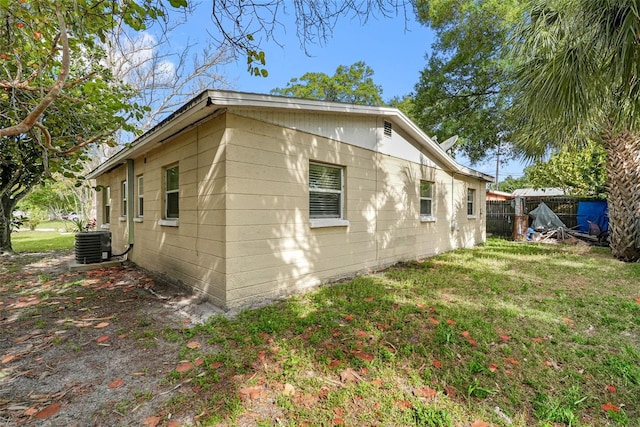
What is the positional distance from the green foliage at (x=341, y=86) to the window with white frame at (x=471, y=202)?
14083 millimetres

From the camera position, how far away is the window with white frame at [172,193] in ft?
19.4

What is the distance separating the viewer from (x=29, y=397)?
248 cm

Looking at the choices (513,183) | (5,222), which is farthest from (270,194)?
(513,183)

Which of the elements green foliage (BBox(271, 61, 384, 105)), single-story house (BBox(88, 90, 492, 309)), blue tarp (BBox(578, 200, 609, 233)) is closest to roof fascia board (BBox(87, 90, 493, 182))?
single-story house (BBox(88, 90, 492, 309))

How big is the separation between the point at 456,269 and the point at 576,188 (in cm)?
1591

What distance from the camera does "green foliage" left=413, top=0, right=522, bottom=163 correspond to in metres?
11.7

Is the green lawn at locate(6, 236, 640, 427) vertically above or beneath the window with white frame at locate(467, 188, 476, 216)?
beneath

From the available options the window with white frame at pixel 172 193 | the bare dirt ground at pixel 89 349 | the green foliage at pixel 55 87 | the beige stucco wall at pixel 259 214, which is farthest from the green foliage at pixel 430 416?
the window with white frame at pixel 172 193

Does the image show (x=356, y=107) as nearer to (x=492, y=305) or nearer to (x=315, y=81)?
(x=492, y=305)

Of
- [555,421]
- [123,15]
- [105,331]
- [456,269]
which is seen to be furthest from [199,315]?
[456,269]

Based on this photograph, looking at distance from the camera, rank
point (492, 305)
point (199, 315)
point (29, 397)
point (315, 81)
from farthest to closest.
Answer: point (315, 81), point (492, 305), point (199, 315), point (29, 397)

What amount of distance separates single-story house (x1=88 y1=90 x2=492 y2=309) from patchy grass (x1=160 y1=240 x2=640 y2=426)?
0.90 meters

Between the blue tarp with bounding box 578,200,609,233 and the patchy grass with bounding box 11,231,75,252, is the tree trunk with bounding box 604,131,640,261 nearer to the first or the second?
the blue tarp with bounding box 578,200,609,233

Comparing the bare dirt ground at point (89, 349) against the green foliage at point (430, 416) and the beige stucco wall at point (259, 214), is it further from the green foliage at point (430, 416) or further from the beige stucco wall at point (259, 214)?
the green foliage at point (430, 416)
